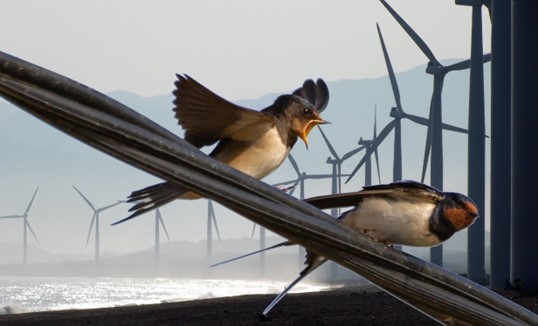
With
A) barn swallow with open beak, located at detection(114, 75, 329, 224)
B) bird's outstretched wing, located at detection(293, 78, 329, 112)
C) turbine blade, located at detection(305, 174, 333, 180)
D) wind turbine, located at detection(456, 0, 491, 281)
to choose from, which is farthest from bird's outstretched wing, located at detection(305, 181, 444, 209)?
turbine blade, located at detection(305, 174, 333, 180)

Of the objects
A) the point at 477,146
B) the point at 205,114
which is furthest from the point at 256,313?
the point at 477,146

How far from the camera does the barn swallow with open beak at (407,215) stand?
304 cm

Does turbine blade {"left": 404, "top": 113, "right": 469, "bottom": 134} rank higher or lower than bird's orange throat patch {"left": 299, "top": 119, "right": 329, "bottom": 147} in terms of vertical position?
lower

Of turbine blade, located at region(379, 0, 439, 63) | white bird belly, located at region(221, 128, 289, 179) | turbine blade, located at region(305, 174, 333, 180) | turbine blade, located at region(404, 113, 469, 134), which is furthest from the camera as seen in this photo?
turbine blade, located at region(305, 174, 333, 180)

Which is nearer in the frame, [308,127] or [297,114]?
[308,127]

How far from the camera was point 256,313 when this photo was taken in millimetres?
20875

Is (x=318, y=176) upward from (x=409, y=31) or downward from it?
downward

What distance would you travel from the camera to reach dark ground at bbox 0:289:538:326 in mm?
18828

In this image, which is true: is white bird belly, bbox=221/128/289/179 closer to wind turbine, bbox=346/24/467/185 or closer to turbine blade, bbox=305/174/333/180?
wind turbine, bbox=346/24/467/185

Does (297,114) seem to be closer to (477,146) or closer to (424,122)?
(477,146)

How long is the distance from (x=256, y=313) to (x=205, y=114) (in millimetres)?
17692

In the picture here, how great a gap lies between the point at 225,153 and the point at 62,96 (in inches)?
79.2

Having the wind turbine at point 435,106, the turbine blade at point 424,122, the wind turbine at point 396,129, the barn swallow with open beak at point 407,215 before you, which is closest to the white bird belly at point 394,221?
the barn swallow with open beak at point 407,215

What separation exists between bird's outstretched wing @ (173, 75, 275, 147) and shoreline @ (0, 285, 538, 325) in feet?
47.3
